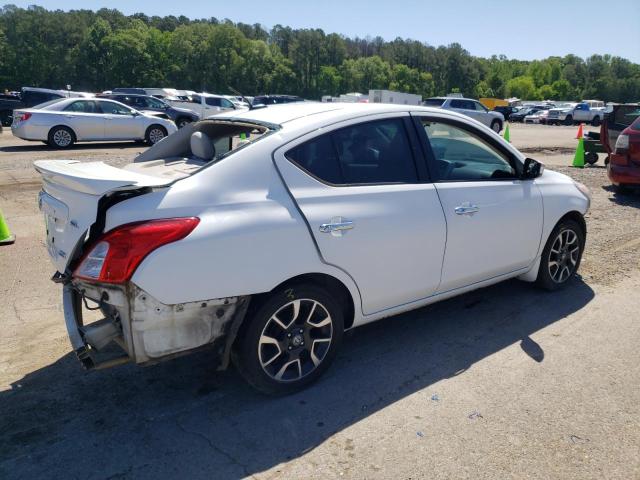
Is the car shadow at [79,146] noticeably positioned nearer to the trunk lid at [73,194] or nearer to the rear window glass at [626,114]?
the rear window glass at [626,114]

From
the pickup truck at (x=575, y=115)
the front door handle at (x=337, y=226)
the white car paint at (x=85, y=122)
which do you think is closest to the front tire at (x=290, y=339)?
the front door handle at (x=337, y=226)

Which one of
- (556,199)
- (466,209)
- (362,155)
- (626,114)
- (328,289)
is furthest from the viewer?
(626,114)

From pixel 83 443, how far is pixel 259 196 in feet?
5.39

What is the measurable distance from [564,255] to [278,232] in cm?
325

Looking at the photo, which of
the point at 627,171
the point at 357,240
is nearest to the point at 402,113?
the point at 357,240

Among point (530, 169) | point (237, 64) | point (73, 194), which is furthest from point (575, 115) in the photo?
point (237, 64)

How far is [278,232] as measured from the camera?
299 cm

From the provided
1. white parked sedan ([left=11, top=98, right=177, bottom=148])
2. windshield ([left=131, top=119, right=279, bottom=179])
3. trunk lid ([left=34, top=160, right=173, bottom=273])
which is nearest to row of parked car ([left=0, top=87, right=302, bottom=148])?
white parked sedan ([left=11, top=98, right=177, bottom=148])

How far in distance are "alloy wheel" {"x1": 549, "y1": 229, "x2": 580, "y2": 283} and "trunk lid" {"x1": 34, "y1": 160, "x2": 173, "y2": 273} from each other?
11.8 feet

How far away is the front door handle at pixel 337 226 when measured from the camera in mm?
3158

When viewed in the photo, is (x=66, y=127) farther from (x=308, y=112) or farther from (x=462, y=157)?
(x=462, y=157)

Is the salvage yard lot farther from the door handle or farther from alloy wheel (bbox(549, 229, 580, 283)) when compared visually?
the door handle

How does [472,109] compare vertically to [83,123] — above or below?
above

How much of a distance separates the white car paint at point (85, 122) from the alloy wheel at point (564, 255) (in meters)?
14.7
